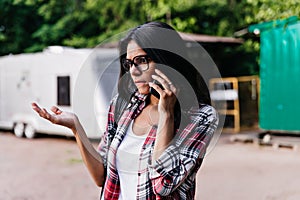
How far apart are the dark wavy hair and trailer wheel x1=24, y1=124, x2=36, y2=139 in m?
11.1

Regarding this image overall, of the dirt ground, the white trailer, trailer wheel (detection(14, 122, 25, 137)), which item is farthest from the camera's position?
trailer wheel (detection(14, 122, 25, 137))

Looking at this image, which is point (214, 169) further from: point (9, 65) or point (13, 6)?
point (13, 6)

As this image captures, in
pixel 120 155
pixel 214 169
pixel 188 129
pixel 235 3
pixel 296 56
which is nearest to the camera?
pixel 188 129

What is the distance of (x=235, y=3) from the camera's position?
15789 millimetres

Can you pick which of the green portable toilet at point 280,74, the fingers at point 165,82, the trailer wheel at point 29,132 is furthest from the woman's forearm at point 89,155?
the trailer wheel at point 29,132

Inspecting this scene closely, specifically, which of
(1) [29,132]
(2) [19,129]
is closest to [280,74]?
(1) [29,132]

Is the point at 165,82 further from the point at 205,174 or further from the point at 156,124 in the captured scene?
the point at 205,174

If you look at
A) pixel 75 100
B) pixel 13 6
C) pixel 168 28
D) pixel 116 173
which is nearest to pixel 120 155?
pixel 116 173

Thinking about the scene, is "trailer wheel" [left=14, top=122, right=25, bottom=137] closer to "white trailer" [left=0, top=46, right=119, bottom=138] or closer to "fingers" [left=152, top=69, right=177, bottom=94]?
"white trailer" [left=0, top=46, right=119, bottom=138]

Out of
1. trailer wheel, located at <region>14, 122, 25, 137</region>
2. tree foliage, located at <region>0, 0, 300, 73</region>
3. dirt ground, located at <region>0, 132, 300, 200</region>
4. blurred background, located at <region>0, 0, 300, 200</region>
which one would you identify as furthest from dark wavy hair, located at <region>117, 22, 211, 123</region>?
tree foliage, located at <region>0, 0, 300, 73</region>

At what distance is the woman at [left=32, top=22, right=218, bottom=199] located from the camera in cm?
133

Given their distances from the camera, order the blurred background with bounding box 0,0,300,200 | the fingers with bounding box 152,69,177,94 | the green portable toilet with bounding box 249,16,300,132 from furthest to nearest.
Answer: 1. the green portable toilet with bounding box 249,16,300,132
2. the blurred background with bounding box 0,0,300,200
3. the fingers with bounding box 152,69,177,94

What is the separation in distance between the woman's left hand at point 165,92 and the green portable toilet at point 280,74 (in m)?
8.68

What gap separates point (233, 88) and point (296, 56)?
135 inches
